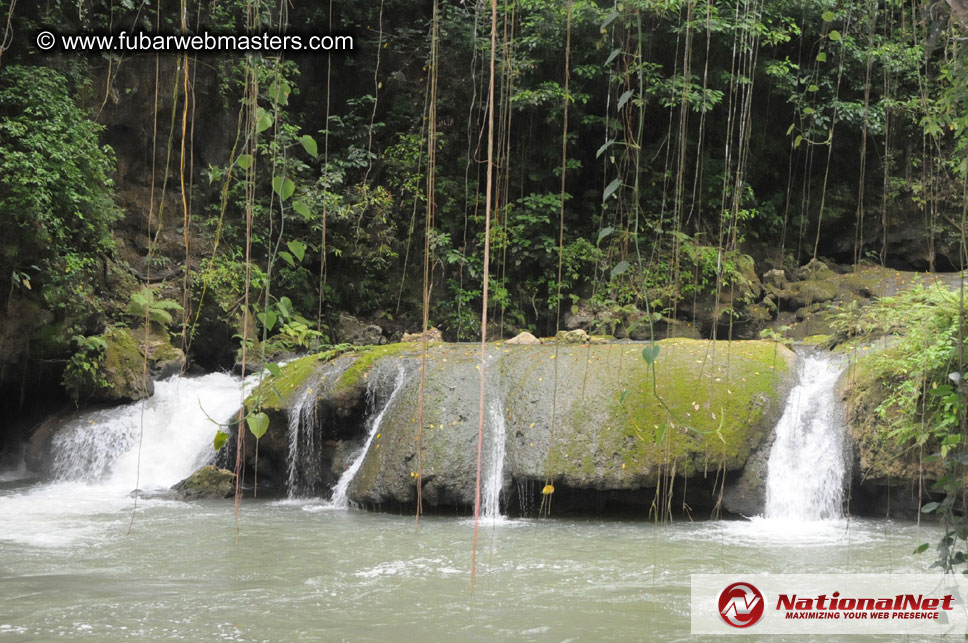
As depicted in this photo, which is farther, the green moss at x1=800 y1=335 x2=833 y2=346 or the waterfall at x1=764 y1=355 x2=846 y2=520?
the green moss at x1=800 y1=335 x2=833 y2=346

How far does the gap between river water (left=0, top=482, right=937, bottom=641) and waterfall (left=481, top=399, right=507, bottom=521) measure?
0.31m

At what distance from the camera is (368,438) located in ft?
30.4

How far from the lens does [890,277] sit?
13891mm

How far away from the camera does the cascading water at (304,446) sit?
942 centimetres

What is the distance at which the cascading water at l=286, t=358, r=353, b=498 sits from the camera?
9422mm

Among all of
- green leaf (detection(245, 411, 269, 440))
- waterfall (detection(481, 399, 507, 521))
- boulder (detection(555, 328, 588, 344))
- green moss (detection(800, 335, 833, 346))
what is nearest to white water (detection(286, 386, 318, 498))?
waterfall (detection(481, 399, 507, 521))

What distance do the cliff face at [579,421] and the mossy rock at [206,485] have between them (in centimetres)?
98

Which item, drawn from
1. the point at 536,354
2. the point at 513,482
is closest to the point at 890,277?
the point at 536,354

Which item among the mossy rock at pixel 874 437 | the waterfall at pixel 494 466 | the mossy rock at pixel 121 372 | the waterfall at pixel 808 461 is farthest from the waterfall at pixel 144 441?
the mossy rock at pixel 874 437

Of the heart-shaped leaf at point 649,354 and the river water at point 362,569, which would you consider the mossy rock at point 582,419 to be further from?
the heart-shaped leaf at point 649,354

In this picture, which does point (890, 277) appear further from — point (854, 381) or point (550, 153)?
point (854, 381)

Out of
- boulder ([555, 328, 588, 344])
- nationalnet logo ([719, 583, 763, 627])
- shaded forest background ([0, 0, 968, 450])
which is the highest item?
shaded forest background ([0, 0, 968, 450])

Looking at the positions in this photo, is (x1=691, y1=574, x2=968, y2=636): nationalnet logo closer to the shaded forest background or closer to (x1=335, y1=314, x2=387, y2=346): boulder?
the shaded forest background

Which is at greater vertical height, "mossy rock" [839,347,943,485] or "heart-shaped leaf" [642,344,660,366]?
"heart-shaped leaf" [642,344,660,366]
